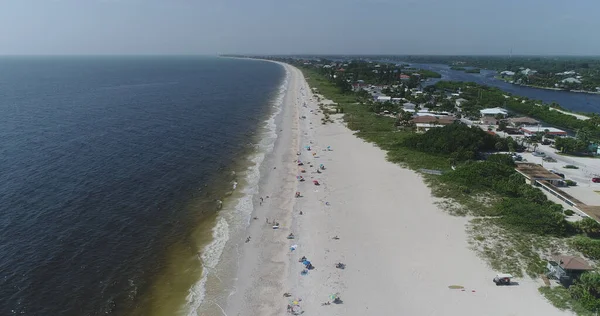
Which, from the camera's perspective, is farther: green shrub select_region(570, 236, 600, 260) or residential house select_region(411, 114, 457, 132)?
residential house select_region(411, 114, 457, 132)

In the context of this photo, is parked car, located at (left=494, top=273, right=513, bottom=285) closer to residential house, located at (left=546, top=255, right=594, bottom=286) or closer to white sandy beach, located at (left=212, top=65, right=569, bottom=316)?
white sandy beach, located at (left=212, top=65, right=569, bottom=316)

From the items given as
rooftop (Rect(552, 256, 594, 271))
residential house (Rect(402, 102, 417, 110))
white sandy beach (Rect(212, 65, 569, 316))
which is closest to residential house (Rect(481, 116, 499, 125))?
residential house (Rect(402, 102, 417, 110))

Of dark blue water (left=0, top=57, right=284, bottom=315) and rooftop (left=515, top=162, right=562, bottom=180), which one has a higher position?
rooftop (left=515, top=162, right=562, bottom=180)

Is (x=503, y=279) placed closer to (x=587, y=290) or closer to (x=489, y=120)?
(x=587, y=290)

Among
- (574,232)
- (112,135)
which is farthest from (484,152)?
(112,135)

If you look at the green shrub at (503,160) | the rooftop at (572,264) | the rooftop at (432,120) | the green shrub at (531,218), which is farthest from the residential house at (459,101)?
the rooftop at (572,264)

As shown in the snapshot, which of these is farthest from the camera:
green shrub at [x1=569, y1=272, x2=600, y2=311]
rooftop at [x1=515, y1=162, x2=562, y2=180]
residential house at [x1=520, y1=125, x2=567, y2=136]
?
residential house at [x1=520, y1=125, x2=567, y2=136]

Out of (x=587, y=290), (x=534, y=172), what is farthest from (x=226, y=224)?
(x=534, y=172)

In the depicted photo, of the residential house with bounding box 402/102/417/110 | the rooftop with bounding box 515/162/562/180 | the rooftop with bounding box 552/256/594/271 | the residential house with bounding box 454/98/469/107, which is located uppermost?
the residential house with bounding box 454/98/469/107
